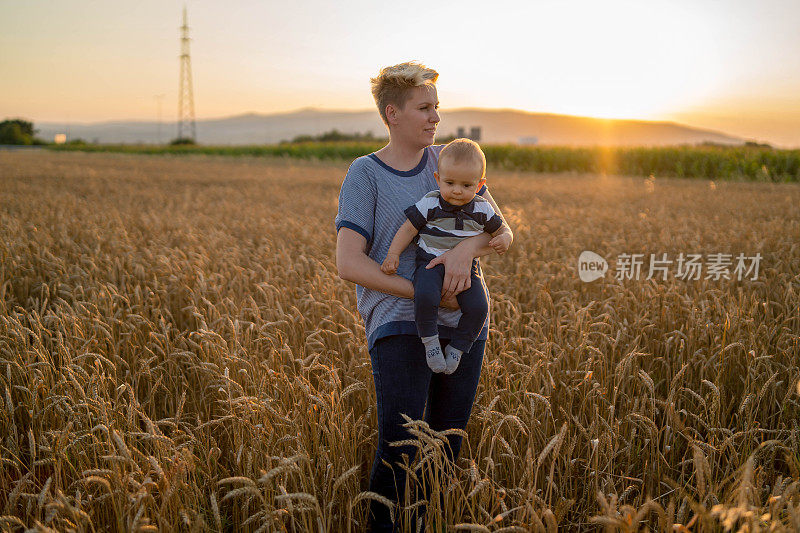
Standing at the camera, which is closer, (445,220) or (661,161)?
(445,220)

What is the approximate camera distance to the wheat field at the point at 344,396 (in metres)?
2.10

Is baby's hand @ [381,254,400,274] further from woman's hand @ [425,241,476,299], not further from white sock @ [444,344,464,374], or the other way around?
white sock @ [444,344,464,374]

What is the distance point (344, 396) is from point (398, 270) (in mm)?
807

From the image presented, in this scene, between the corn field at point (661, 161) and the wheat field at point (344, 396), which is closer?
the wheat field at point (344, 396)

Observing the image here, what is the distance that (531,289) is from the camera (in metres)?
4.89

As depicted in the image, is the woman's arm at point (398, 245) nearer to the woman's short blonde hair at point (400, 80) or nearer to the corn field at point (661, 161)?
the woman's short blonde hair at point (400, 80)

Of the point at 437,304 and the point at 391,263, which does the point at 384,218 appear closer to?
the point at 391,263

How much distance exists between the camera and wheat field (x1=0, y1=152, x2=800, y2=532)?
2.10 meters

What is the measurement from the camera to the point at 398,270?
2.27 m

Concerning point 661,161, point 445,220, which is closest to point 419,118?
point 445,220

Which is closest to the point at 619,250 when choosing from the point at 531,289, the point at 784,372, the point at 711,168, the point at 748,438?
the point at 531,289

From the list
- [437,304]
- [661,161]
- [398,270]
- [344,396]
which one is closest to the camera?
[437,304]

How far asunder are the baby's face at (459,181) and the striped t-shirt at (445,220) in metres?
0.05

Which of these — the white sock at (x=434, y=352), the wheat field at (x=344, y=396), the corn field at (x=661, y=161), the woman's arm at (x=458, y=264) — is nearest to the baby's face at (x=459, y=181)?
the woman's arm at (x=458, y=264)
